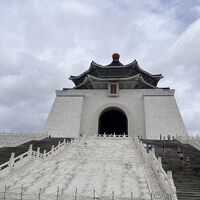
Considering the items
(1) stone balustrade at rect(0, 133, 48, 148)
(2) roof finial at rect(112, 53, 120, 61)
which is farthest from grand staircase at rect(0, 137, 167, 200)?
(2) roof finial at rect(112, 53, 120, 61)

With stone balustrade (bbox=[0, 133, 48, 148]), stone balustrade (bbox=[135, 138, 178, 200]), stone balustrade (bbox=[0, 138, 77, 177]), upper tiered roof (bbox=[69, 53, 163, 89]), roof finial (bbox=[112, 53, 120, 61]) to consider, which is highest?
roof finial (bbox=[112, 53, 120, 61])

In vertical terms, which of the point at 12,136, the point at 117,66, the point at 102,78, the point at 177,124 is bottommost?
the point at 12,136

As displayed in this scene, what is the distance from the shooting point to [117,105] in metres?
33.2

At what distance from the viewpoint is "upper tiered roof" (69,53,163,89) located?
111 feet

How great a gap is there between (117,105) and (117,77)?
4258 millimetres

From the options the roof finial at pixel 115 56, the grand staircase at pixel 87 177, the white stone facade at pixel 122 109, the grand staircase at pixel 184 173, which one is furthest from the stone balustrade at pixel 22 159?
the roof finial at pixel 115 56

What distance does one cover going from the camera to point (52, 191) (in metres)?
9.53

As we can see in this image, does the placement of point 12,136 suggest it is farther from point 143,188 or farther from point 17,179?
point 143,188

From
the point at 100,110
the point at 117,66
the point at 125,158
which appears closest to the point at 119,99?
the point at 100,110

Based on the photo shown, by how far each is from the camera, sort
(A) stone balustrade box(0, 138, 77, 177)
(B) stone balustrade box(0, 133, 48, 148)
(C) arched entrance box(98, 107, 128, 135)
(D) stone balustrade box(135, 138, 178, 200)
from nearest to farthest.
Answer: (D) stone balustrade box(135, 138, 178, 200) → (A) stone balustrade box(0, 138, 77, 177) → (B) stone balustrade box(0, 133, 48, 148) → (C) arched entrance box(98, 107, 128, 135)

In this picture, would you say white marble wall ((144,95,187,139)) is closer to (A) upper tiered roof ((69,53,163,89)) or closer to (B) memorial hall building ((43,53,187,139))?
(B) memorial hall building ((43,53,187,139))

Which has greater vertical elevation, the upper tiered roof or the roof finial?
the roof finial

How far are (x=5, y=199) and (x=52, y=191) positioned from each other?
1.60 meters

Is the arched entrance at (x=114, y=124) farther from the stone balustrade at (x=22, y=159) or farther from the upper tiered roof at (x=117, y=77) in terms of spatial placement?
the stone balustrade at (x=22, y=159)
